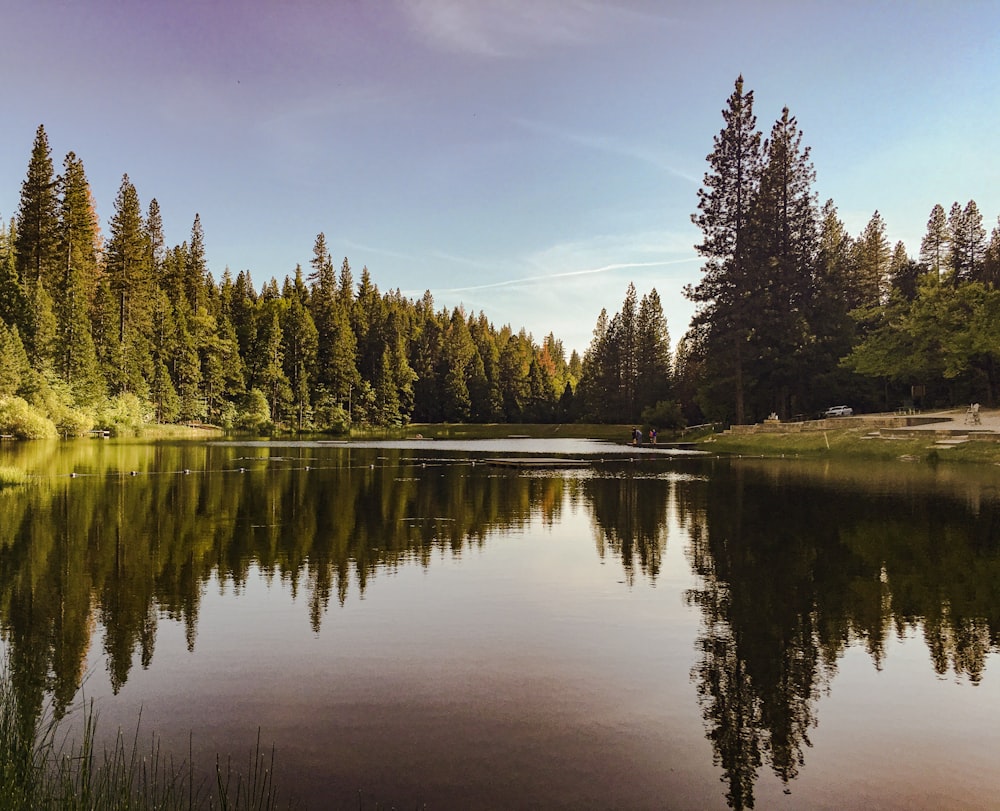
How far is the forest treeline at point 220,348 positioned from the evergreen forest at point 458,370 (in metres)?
0.28

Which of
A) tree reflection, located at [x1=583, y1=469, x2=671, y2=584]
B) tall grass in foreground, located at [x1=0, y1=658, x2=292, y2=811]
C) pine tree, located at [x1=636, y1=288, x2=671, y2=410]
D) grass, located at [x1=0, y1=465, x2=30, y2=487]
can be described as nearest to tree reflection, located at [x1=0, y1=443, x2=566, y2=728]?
grass, located at [x1=0, y1=465, x2=30, y2=487]

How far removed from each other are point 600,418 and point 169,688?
121840 mm

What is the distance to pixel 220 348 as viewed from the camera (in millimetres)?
105250

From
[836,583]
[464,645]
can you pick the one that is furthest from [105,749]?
[836,583]

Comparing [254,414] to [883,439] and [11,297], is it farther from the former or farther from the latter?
[883,439]

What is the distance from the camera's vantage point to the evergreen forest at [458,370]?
66.2 meters

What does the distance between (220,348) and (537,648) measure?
4104 inches

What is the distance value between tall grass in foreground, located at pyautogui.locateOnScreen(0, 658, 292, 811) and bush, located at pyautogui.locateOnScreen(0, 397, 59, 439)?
59119mm

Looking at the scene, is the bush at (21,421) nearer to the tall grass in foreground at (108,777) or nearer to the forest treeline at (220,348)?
the forest treeline at (220,348)

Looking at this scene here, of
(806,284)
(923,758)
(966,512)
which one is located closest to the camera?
(923,758)

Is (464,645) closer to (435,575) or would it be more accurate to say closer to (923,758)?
(435,575)

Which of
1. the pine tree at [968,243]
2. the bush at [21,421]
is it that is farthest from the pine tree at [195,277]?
the pine tree at [968,243]

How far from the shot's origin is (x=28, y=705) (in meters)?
7.63

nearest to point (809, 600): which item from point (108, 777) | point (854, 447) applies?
point (108, 777)
